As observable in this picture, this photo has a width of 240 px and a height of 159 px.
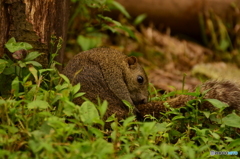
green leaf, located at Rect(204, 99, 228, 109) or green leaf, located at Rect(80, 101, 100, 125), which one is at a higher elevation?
green leaf, located at Rect(204, 99, 228, 109)

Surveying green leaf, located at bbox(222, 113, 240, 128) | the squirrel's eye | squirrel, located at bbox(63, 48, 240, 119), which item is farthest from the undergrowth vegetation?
the squirrel's eye

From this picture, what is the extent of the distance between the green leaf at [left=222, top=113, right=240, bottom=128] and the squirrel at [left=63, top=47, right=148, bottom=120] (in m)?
1.26

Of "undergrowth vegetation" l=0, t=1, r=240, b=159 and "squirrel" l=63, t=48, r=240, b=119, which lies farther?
"squirrel" l=63, t=48, r=240, b=119

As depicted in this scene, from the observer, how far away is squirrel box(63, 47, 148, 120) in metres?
5.11

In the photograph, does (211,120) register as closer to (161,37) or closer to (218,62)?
(218,62)

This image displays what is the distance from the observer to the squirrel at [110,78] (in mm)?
5113

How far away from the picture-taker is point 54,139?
12.2 ft

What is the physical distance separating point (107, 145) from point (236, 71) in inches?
239

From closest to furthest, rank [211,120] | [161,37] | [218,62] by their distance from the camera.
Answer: [211,120], [218,62], [161,37]

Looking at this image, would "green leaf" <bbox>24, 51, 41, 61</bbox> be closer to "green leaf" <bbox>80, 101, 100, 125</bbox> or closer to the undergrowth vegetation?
the undergrowth vegetation

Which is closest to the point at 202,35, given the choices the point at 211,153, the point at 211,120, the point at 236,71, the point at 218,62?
the point at 218,62

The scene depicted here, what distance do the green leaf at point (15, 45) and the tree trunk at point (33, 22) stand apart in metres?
0.31

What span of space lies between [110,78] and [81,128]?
57.0 inches

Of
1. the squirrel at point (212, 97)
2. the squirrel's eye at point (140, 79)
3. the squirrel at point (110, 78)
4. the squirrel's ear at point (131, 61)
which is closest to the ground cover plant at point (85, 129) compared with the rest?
the squirrel at point (212, 97)
